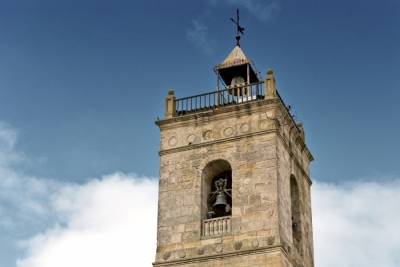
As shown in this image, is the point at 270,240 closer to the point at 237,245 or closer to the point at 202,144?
the point at 237,245

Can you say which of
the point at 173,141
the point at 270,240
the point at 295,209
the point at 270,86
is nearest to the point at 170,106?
the point at 173,141

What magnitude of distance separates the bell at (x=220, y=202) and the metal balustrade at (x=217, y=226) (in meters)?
0.67

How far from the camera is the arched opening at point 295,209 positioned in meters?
28.0

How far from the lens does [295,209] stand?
28531 millimetres

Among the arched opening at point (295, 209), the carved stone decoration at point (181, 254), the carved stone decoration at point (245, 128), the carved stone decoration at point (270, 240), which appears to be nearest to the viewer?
the carved stone decoration at point (270, 240)

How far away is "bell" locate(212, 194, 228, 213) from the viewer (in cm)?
2698

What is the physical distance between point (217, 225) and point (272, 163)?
8.12 ft

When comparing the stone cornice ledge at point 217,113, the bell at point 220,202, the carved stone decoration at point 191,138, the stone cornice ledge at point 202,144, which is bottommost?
the bell at point 220,202

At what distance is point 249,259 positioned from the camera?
25.2 metres

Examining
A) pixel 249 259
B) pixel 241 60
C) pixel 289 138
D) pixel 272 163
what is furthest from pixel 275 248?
pixel 241 60

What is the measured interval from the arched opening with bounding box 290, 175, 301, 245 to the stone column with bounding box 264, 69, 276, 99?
2778mm

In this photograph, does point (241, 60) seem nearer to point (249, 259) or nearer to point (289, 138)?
point (289, 138)

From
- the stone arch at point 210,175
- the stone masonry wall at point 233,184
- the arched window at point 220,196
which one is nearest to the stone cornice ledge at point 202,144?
the stone masonry wall at point 233,184

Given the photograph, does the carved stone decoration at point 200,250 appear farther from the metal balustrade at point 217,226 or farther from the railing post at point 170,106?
the railing post at point 170,106
